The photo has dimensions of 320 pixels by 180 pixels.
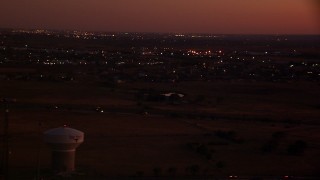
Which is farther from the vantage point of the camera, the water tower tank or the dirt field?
the dirt field

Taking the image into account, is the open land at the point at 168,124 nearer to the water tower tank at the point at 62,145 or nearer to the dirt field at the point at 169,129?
the dirt field at the point at 169,129

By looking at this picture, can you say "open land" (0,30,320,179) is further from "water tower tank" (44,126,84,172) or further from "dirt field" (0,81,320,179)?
"water tower tank" (44,126,84,172)

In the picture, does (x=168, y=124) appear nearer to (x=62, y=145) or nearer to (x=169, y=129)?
(x=169, y=129)

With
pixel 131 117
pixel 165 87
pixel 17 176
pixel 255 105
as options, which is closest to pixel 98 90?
pixel 165 87

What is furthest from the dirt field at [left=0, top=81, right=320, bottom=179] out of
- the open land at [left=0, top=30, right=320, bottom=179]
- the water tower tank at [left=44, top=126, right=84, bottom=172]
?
the water tower tank at [left=44, top=126, right=84, bottom=172]

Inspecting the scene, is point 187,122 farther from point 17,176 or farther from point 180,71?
point 180,71

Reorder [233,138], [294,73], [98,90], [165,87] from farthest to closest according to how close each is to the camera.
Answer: [294,73]
[165,87]
[98,90]
[233,138]
